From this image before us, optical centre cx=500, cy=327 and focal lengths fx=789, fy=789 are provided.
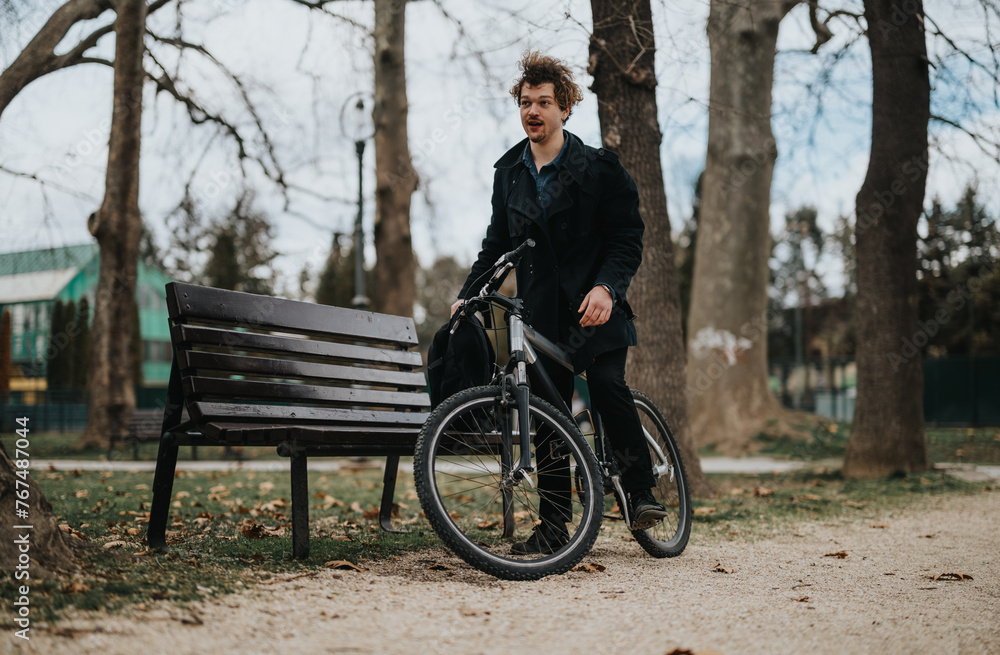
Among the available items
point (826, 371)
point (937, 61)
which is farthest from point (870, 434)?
point (826, 371)

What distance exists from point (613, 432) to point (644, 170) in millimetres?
3093

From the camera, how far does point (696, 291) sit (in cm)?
1352

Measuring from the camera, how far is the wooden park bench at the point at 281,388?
3189 mm

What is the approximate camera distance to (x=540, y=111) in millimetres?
3557

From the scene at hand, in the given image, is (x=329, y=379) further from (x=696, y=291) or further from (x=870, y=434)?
(x=696, y=291)

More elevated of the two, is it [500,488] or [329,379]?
[329,379]

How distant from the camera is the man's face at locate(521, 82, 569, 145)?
3.55 m

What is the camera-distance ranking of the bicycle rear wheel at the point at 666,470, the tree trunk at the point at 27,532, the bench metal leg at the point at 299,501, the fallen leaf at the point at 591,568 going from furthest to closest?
the bicycle rear wheel at the point at 666,470 → the fallen leaf at the point at 591,568 → the bench metal leg at the point at 299,501 → the tree trunk at the point at 27,532

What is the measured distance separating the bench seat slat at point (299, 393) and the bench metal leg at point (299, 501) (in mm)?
418

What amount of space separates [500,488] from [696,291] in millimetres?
10910

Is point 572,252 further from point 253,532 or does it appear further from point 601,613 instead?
point 253,532

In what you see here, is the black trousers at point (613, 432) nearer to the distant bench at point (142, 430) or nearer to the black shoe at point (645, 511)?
the black shoe at point (645, 511)

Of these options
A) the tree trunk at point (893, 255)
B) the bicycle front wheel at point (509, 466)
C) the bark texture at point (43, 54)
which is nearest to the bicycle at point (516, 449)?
the bicycle front wheel at point (509, 466)

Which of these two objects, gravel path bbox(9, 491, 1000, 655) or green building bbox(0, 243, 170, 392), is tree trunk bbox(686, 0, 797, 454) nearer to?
green building bbox(0, 243, 170, 392)
